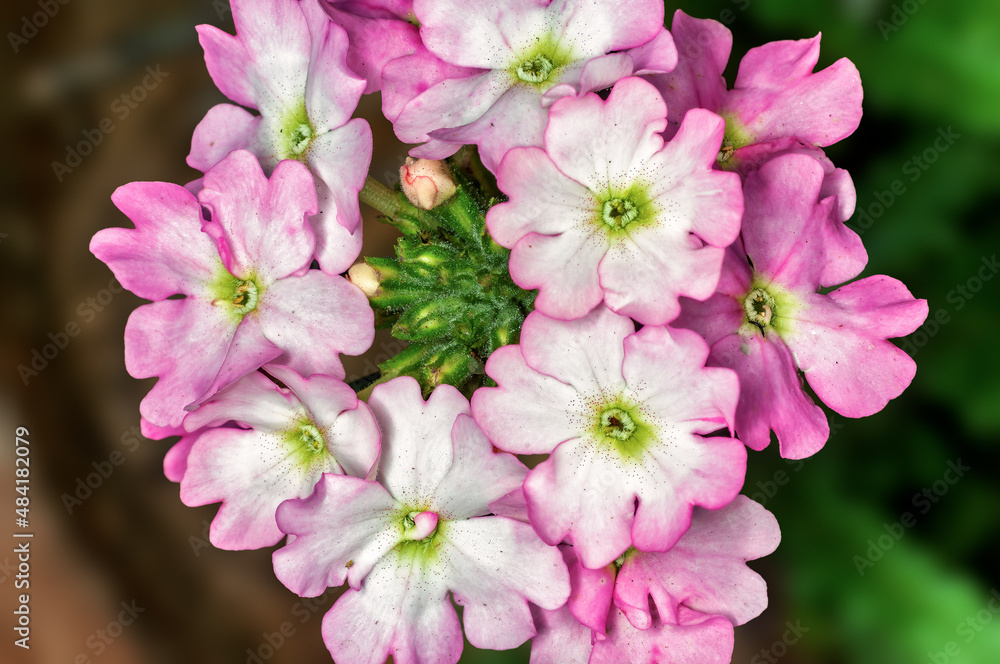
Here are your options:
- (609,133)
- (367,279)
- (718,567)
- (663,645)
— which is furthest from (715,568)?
(367,279)

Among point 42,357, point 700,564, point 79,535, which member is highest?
point 700,564

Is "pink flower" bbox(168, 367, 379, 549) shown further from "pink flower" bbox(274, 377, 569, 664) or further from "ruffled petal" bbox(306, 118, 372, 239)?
"ruffled petal" bbox(306, 118, 372, 239)

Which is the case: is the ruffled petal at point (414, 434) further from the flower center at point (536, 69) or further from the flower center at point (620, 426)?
the flower center at point (536, 69)

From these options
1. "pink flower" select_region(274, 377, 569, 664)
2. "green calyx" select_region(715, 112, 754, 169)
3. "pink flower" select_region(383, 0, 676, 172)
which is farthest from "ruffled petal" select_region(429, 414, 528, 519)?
"green calyx" select_region(715, 112, 754, 169)

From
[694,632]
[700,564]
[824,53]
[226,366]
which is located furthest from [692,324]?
[824,53]

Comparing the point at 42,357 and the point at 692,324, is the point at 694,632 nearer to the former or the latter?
the point at 692,324
